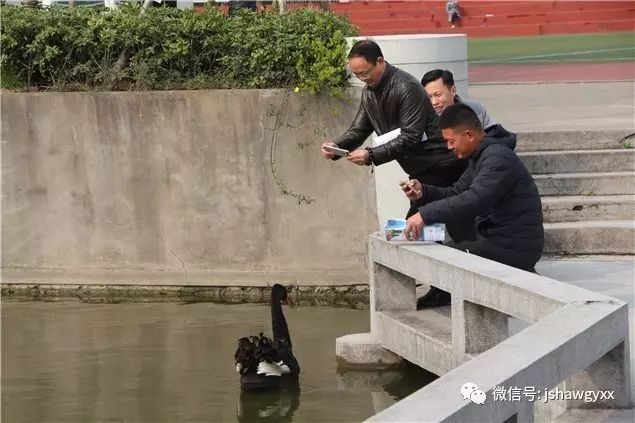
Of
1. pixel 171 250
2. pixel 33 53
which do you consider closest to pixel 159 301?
pixel 171 250

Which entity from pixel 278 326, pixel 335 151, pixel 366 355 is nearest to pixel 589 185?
pixel 366 355

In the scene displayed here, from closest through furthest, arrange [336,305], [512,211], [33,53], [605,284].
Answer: [512,211]
[605,284]
[336,305]
[33,53]

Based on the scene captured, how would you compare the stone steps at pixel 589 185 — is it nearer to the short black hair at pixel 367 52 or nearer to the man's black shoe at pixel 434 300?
the man's black shoe at pixel 434 300

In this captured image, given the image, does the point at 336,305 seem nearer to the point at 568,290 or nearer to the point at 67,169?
the point at 67,169

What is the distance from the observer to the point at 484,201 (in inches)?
321

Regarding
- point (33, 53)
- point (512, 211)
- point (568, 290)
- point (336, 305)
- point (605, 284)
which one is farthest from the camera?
point (33, 53)

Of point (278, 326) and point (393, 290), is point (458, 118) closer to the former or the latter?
point (393, 290)

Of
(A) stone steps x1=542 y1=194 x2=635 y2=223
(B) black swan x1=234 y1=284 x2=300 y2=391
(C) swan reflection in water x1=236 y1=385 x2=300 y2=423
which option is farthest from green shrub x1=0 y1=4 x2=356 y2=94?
(C) swan reflection in water x1=236 y1=385 x2=300 y2=423

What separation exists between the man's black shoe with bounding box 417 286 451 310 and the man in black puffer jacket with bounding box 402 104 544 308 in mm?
896

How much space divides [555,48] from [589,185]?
56.6 feet

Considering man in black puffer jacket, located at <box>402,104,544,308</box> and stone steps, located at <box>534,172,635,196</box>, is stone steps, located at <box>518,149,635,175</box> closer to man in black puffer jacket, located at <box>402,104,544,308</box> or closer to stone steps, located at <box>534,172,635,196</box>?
stone steps, located at <box>534,172,635,196</box>

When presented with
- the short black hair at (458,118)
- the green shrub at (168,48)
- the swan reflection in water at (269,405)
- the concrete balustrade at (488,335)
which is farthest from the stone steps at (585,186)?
the short black hair at (458,118)

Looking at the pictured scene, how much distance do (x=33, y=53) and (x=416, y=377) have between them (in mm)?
5703

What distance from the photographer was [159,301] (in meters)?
12.9
